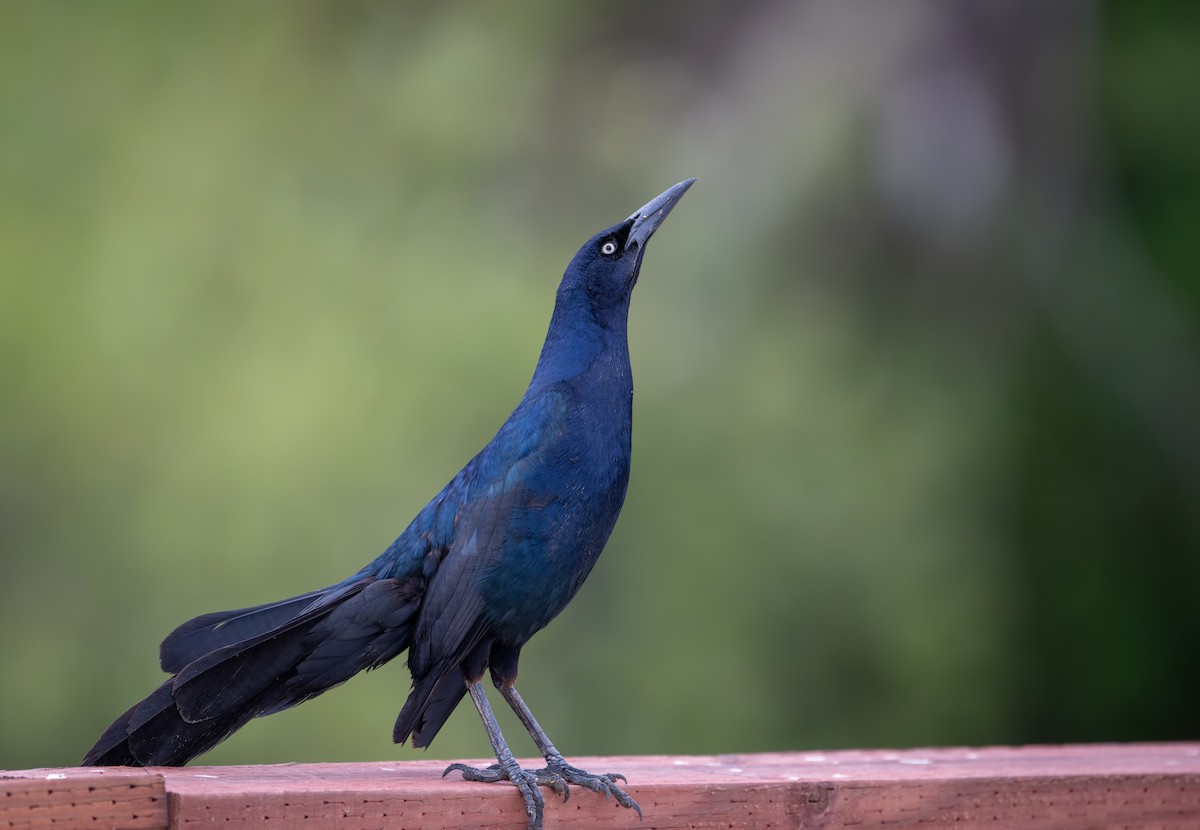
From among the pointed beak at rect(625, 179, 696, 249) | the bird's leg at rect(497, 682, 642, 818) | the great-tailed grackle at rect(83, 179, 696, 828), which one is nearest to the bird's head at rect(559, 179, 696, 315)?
the pointed beak at rect(625, 179, 696, 249)

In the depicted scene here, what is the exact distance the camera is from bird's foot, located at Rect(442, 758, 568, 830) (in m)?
2.63

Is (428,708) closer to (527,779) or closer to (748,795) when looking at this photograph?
(527,779)

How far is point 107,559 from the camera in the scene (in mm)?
7352

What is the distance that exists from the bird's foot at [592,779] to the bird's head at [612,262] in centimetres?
115

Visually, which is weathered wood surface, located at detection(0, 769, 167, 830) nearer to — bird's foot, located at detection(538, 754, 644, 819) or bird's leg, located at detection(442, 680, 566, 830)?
bird's leg, located at detection(442, 680, 566, 830)

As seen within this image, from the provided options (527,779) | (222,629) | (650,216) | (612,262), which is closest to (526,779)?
(527,779)

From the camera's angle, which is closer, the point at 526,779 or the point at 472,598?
the point at 526,779

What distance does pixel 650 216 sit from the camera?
3.65 m

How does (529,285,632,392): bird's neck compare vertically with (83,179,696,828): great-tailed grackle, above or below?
above

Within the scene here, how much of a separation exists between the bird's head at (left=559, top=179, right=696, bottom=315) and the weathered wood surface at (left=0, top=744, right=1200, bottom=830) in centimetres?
117

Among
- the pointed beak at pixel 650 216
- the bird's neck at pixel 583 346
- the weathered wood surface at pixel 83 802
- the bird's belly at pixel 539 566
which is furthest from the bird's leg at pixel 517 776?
the pointed beak at pixel 650 216

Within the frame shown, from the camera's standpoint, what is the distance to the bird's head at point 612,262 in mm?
3436

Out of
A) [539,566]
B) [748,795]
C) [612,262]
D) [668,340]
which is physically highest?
[612,262]

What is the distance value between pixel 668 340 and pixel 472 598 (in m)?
5.14
